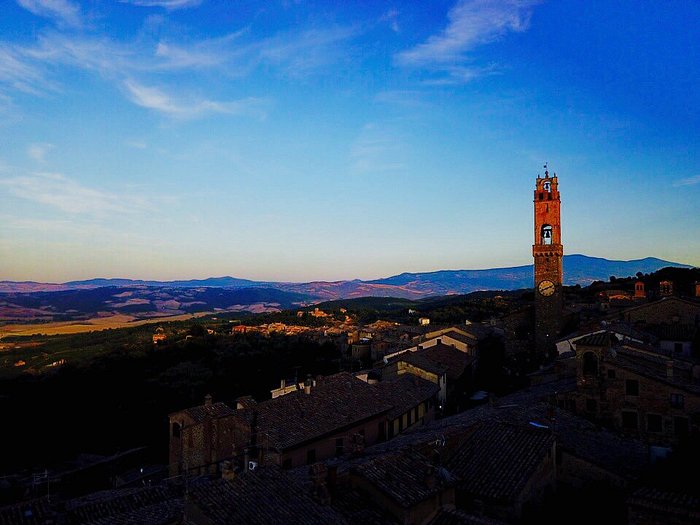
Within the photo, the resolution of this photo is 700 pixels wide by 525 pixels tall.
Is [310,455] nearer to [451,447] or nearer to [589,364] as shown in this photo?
[451,447]

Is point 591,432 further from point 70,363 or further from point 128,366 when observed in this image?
point 70,363

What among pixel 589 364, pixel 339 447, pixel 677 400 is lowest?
pixel 339 447

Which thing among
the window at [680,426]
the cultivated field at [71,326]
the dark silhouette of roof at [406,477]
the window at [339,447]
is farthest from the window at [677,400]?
the cultivated field at [71,326]

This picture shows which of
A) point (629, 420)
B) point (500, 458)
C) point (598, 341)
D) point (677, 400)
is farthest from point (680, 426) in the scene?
point (500, 458)

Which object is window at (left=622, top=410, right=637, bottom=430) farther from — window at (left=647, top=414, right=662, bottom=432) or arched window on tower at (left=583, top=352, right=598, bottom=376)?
arched window on tower at (left=583, top=352, right=598, bottom=376)

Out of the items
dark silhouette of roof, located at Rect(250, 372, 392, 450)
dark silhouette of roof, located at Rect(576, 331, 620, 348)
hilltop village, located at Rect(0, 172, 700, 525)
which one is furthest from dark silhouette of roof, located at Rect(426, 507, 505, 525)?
dark silhouette of roof, located at Rect(576, 331, 620, 348)

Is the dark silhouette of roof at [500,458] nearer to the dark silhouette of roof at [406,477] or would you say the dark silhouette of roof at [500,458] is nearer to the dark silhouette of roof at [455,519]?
the dark silhouette of roof at [406,477]

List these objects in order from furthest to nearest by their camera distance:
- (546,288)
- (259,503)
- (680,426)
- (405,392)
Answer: (546,288) → (405,392) → (680,426) → (259,503)
